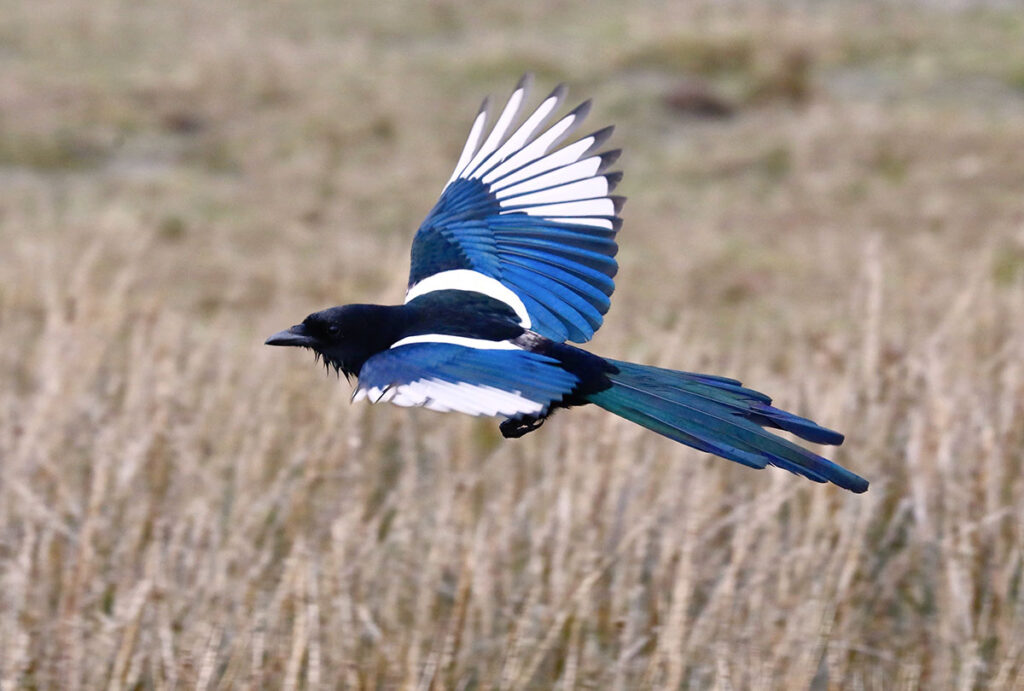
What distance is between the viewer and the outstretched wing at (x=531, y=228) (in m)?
2.25

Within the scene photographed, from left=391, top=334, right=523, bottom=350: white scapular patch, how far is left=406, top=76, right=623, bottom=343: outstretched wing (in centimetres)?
25

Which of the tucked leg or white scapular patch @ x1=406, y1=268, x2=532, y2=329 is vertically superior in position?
white scapular patch @ x1=406, y1=268, x2=532, y2=329

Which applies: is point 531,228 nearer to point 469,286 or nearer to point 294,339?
point 469,286

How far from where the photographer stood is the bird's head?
79.7 inches

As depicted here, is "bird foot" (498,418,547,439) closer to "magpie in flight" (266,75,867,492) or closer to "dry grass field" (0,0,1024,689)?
"magpie in flight" (266,75,867,492)

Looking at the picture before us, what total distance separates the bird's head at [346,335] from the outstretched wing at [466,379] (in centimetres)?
15

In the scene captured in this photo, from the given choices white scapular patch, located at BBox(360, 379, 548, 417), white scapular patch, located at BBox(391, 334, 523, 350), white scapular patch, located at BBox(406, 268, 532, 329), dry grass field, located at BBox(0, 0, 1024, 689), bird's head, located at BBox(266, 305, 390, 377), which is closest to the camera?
white scapular patch, located at BBox(360, 379, 548, 417)

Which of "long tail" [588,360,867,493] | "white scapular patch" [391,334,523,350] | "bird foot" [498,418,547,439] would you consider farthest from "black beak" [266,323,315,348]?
"long tail" [588,360,867,493]

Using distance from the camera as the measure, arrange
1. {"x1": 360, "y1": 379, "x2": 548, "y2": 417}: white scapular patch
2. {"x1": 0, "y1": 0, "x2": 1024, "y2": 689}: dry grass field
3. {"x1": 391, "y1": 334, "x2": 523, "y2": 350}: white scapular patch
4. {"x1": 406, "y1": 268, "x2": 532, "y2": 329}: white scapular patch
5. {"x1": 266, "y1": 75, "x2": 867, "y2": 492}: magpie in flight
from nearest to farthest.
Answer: {"x1": 360, "y1": 379, "x2": 548, "y2": 417}: white scapular patch → {"x1": 266, "y1": 75, "x2": 867, "y2": 492}: magpie in flight → {"x1": 391, "y1": 334, "x2": 523, "y2": 350}: white scapular patch → {"x1": 406, "y1": 268, "x2": 532, "y2": 329}: white scapular patch → {"x1": 0, "y1": 0, "x2": 1024, "y2": 689}: dry grass field

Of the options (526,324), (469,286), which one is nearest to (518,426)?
(526,324)

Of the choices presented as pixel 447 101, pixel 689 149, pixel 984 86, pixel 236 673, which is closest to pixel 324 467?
pixel 236 673

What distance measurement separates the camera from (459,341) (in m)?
1.92

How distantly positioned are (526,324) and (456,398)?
0.51 m

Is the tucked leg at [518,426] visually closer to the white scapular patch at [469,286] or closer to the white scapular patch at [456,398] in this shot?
the white scapular patch at [456,398]
